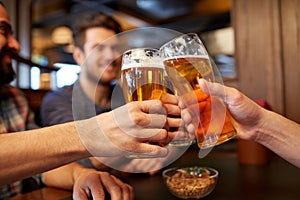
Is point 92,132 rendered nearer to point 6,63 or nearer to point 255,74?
point 6,63

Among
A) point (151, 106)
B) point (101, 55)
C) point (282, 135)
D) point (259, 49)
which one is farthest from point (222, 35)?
point (151, 106)

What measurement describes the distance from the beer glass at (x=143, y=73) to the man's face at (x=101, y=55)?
1.08m

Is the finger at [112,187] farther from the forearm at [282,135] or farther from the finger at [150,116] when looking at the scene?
the forearm at [282,135]

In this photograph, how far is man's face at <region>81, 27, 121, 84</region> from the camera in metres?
1.70

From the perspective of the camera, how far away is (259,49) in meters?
1.63

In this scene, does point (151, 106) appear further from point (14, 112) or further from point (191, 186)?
point (14, 112)

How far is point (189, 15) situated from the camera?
2.01 meters

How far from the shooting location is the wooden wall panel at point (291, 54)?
5.05 feet

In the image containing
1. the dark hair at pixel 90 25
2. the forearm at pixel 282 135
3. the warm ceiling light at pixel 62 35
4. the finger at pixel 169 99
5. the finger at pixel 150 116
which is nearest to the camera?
the finger at pixel 150 116

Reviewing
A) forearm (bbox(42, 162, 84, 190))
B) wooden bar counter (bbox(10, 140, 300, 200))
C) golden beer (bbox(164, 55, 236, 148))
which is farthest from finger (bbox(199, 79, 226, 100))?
forearm (bbox(42, 162, 84, 190))

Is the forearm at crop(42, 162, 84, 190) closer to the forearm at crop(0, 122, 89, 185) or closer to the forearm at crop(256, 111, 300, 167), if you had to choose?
the forearm at crop(0, 122, 89, 185)

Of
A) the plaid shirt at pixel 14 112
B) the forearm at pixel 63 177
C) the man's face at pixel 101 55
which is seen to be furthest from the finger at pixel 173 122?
the man's face at pixel 101 55

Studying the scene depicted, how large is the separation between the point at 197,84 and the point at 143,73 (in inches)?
4.8

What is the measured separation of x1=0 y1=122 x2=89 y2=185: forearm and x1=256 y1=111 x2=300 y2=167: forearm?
0.49m
